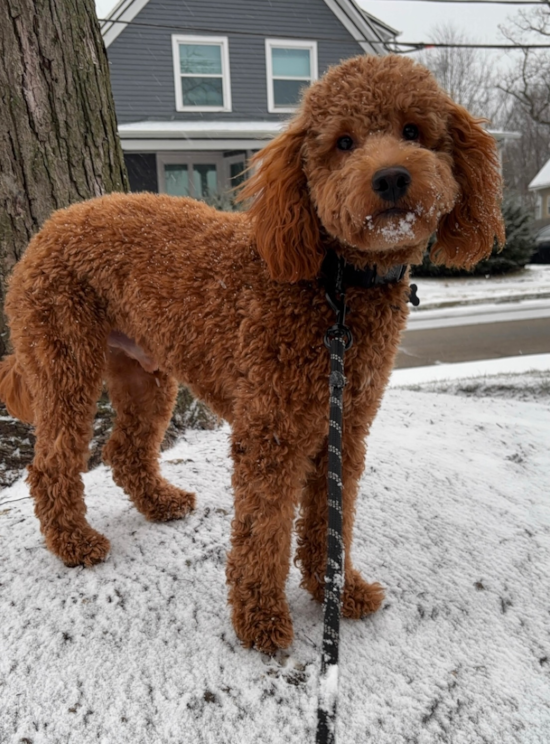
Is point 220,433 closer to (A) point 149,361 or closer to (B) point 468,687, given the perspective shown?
(A) point 149,361

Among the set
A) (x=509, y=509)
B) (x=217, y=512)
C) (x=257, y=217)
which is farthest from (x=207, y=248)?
(x=509, y=509)

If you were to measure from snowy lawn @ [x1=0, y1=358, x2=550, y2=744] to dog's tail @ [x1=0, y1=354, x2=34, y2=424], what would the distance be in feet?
1.79

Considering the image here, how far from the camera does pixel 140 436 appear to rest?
2.81 m

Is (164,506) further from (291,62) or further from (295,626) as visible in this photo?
(291,62)

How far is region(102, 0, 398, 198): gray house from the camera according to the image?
14914 mm

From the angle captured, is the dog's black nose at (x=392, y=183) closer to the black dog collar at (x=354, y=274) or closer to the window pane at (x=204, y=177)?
the black dog collar at (x=354, y=274)

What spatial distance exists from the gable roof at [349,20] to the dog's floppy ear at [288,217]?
1530 centimetres

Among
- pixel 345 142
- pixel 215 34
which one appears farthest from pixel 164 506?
pixel 215 34

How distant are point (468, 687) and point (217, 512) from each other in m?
1.37

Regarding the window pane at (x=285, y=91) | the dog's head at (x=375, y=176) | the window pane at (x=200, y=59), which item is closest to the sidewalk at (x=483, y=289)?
the window pane at (x=285, y=91)

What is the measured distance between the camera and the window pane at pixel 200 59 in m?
15.3

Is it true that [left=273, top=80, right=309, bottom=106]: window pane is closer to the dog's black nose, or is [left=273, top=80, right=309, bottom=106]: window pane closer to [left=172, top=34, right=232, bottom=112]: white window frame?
[left=172, top=34, right=232, bottom=112]: white window frame

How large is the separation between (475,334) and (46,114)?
25.1 feet

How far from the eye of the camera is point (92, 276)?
7.57 ft
